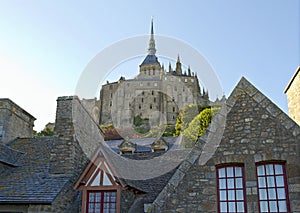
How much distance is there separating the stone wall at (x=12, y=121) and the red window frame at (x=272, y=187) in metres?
10.2

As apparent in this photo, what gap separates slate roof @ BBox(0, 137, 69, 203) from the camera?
999cm

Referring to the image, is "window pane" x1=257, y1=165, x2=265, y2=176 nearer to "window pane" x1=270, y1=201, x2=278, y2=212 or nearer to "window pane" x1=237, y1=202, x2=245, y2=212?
"window pane" x1=270, y1=201, x2=278, y2=212

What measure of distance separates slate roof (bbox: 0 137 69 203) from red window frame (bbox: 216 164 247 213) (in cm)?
461

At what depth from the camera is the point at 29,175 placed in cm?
1134

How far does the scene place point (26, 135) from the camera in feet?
52.2

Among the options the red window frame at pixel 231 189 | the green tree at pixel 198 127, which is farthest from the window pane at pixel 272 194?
the green tree at pixel 198 127

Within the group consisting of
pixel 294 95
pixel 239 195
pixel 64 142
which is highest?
pixel 294 95

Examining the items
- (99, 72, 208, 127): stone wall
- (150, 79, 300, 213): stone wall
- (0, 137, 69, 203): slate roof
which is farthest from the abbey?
(150, 79, 300, 213): stone wall

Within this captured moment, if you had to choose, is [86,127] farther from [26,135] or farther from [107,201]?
[26,135]

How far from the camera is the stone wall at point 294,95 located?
10.4 meters

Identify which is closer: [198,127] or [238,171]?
A: [238,171]

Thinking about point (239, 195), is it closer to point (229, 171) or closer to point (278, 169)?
point (229, 171)

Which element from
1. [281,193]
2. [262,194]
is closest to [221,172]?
[262,194]

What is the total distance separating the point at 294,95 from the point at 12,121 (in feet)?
36.4
